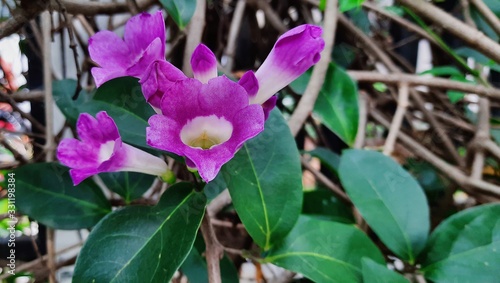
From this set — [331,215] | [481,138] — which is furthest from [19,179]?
[481,138]

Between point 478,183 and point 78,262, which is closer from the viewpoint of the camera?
Result: point 78,262

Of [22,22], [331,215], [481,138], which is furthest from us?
[481,138]

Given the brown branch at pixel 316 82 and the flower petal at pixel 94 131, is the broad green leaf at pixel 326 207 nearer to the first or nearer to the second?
the brown branch at pixel 316 82

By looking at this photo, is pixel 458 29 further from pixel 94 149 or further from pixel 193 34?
pixel 94 149

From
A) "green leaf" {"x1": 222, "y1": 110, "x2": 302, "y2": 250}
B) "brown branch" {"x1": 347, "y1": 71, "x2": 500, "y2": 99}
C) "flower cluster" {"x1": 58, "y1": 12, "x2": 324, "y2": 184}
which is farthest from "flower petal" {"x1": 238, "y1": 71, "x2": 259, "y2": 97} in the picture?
"brown branch" {"x1": 347, "y1": 71, "x2": 500, "y2": 99}

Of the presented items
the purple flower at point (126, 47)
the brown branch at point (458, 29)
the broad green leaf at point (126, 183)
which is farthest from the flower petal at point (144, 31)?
the brown branch at point (458, 29)

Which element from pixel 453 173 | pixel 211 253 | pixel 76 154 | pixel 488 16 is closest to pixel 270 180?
pixel 211 253

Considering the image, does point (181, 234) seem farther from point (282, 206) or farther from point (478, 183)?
point (478, 183)

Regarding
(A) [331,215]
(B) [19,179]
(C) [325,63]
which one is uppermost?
(C) [325,63]

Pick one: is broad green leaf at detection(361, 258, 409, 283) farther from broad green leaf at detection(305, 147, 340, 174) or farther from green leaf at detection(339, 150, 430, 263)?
broad green leaf at detection(305, 147, 340, 174)
